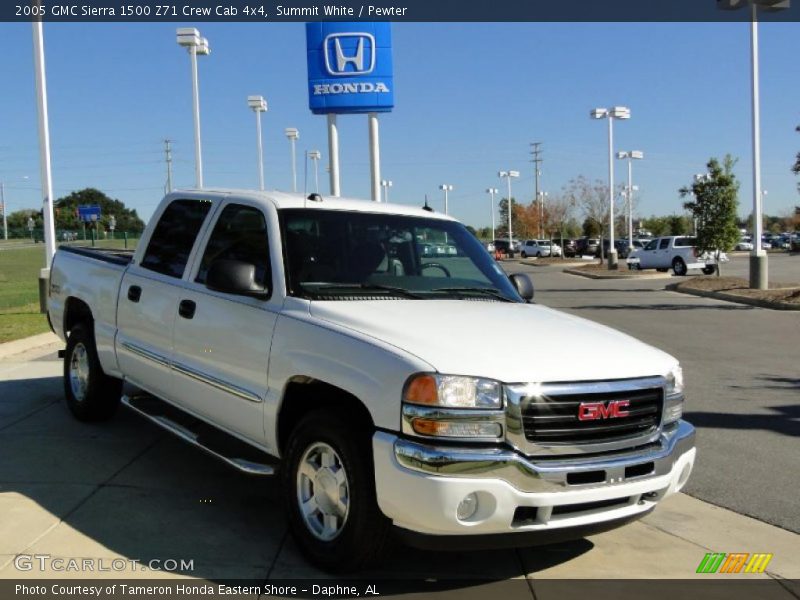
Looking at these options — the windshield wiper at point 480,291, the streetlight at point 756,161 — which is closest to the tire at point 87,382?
the windshield wiper at point 480,291

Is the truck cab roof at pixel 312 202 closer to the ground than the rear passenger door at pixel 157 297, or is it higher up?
higher up

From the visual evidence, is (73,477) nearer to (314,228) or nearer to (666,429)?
(314,228)

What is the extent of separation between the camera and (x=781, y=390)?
9.02 metres

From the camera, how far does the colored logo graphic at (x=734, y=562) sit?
4.21m

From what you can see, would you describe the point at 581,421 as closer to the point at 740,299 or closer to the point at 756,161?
the point at 740,299

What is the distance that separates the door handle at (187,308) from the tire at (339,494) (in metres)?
1.35

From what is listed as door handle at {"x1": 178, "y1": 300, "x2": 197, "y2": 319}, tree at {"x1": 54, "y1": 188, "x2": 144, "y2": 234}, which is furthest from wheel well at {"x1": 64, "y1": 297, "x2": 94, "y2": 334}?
tree at {"x1": 54, "y1": 188, "x2": 144, "y2": 234}

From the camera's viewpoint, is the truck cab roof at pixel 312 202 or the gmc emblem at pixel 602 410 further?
the truck cab roof at pixel 312 202

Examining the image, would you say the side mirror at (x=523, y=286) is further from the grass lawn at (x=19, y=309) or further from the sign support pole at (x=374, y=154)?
the sign support pole at (x=374, y=154)

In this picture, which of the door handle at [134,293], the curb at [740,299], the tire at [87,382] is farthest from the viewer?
the curb at [740,299]

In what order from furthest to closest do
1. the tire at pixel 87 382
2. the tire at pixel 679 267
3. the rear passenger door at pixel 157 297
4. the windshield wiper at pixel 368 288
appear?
1. the tire at pixel 679 267
2. the tire at pixel 87 382
3. the rear passenger door at pixel 157 297
4. the windshield wiper at pixel 368 288
